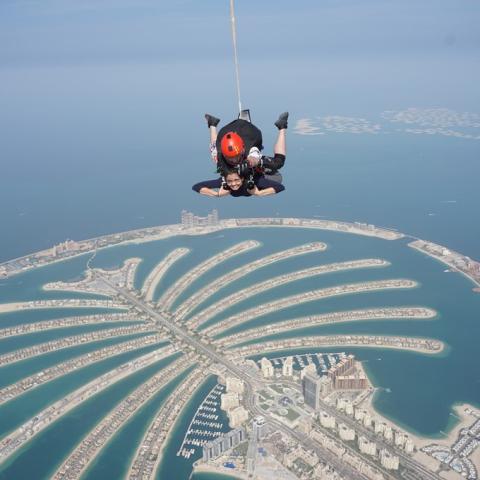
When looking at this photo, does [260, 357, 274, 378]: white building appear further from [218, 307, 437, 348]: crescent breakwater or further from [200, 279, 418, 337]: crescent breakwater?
[200, 279, 418, 337]: crescent breakwater

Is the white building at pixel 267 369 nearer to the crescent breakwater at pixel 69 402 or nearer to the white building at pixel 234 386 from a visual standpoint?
the white building at pixel 234 386

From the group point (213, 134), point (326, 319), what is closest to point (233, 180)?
point (213, 134)

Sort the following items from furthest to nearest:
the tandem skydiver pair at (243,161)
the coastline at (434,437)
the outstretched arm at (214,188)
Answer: the coastline at (434,437), the outstretched arm at (214,188), the tandem skydiver pair at (243,161)

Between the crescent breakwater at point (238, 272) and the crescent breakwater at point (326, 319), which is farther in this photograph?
the crescent breakwater at point (238, 272)

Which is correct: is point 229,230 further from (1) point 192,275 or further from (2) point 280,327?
(2) point 280,327

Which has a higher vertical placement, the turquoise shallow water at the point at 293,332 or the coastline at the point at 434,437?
the turquoise shallow water at the point at 293,332

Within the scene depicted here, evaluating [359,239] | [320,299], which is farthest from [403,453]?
[359,239]

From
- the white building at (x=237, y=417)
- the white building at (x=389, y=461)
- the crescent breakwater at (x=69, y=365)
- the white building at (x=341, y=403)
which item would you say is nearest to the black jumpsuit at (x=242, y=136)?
the white building at (x=389, y=461)
